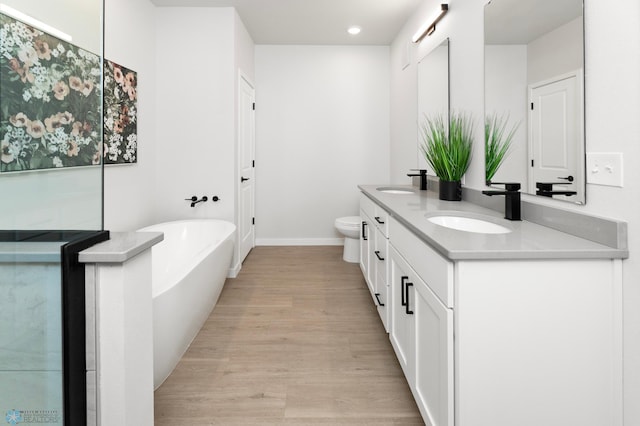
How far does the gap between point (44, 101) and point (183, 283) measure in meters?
1.26

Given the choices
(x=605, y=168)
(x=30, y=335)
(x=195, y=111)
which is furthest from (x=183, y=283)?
(x=195, y=111)

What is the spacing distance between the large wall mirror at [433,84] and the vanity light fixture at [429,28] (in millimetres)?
176

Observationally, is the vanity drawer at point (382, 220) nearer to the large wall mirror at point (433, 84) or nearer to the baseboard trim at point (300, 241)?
the large wall mirror at point (433, 84)

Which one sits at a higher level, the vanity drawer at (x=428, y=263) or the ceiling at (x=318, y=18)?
the ceiling at (x=318, y=18)

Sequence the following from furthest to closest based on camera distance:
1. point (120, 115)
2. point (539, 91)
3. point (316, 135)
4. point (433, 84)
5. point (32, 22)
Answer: point (316, 135) → point (433, 84) → point (120, 115) → point (539, 91) → point (32, 22)

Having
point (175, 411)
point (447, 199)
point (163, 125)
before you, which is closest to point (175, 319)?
point (175, 411)

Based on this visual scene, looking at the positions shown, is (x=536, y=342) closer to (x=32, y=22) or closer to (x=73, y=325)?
Result: (x=73, y=325)

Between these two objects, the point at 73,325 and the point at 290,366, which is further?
the point at 290,366

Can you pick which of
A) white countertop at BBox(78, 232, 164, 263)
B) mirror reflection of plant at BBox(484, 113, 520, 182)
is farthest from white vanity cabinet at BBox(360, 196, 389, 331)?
white countertop at BBox(78, 232, 164, 263)

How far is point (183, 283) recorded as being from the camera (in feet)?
7.18

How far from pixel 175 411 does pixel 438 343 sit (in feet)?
4.01

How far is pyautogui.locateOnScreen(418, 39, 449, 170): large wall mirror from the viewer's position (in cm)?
318

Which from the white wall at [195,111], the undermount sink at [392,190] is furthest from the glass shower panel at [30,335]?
the white wall at [195,111]

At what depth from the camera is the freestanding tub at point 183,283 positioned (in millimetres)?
1967
